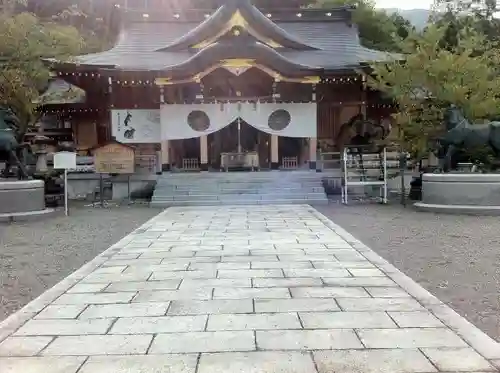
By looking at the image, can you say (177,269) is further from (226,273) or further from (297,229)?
(297,229)

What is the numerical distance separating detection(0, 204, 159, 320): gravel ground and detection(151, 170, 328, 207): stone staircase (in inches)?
59.0

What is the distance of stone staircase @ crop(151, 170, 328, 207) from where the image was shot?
13531 mm

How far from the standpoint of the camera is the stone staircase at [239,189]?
1353 cm

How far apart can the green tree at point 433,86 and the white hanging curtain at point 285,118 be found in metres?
2.54

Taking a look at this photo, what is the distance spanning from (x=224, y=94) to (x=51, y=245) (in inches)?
415

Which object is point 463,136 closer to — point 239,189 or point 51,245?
point 239,189

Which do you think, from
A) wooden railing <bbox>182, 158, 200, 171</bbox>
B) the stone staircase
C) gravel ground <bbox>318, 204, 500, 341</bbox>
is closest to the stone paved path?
gravel ground <bbox>318, 204, 500, 341</bbox>

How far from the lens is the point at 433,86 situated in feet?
43.4

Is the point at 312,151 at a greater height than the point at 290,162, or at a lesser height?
greater

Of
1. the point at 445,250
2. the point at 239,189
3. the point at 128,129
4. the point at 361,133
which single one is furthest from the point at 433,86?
the point at 128,129

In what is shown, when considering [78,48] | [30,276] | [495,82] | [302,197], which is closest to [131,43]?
[78,48]

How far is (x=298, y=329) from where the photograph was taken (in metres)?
3.66

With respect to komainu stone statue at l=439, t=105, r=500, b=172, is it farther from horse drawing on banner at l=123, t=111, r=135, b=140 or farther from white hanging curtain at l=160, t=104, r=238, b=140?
horse drawing on banner at l=123, t=111, r=135, b=140

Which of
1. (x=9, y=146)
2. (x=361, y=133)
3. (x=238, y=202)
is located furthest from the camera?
(x=361, y=133)
